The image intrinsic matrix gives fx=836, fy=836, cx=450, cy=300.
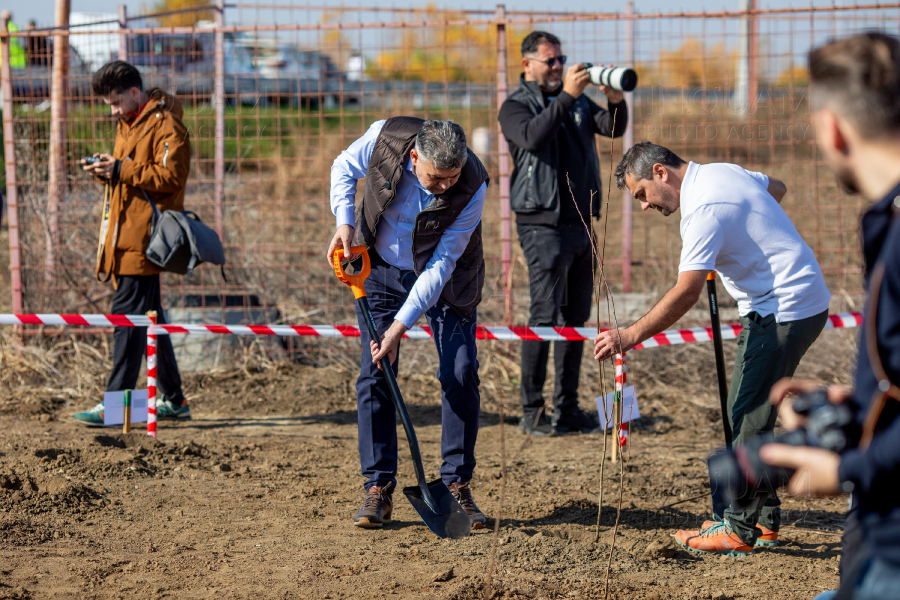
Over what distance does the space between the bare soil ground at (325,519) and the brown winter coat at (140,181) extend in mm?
1104

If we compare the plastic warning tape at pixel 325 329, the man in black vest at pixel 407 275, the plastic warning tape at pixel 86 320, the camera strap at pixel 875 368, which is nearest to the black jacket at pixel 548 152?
the plastic warning tape at pixel 325 329

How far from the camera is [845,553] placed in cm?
223

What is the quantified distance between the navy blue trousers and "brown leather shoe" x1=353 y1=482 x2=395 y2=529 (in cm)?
4

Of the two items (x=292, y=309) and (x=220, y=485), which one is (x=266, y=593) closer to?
(x=220, y=485)

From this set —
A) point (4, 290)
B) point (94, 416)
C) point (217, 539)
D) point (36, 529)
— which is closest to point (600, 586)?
point (217, 539)

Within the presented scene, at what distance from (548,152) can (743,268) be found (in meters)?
2.16

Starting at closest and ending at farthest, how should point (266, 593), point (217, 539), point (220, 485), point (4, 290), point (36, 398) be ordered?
point (266, 593) < point (217, 539) < point (220, 485) < point (36, 398) < point (4, 290)

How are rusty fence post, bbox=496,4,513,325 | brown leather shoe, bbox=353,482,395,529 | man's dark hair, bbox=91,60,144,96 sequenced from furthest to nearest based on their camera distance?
1. rusty fence post, bbox=496,4,513,325
2. man's dark hair, bbox=91,60,144,96
3. brown leather shoe, bbox=353,482,395,529

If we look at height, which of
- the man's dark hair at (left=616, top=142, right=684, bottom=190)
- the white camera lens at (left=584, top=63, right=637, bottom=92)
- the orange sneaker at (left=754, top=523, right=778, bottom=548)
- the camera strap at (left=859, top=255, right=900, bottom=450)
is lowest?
the orange sneaker at (left=754, top=523, right=778, bottom=548)

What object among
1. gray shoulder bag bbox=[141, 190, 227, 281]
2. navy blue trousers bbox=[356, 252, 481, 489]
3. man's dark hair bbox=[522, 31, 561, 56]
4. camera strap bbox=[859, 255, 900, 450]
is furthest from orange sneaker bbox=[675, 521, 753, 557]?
gray shoulder bag bbox=[141, 190, 227, 281]

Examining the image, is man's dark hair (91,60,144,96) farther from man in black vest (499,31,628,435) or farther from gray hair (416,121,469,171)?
gray hair (416,121,469,171)

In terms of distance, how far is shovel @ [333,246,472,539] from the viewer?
3598 mm

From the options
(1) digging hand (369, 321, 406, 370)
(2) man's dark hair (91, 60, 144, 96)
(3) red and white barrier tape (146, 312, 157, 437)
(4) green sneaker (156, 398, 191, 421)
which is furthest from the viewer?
(4) green sneaker (156, 398, 191, 421)

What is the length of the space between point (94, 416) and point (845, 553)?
4.67 m
